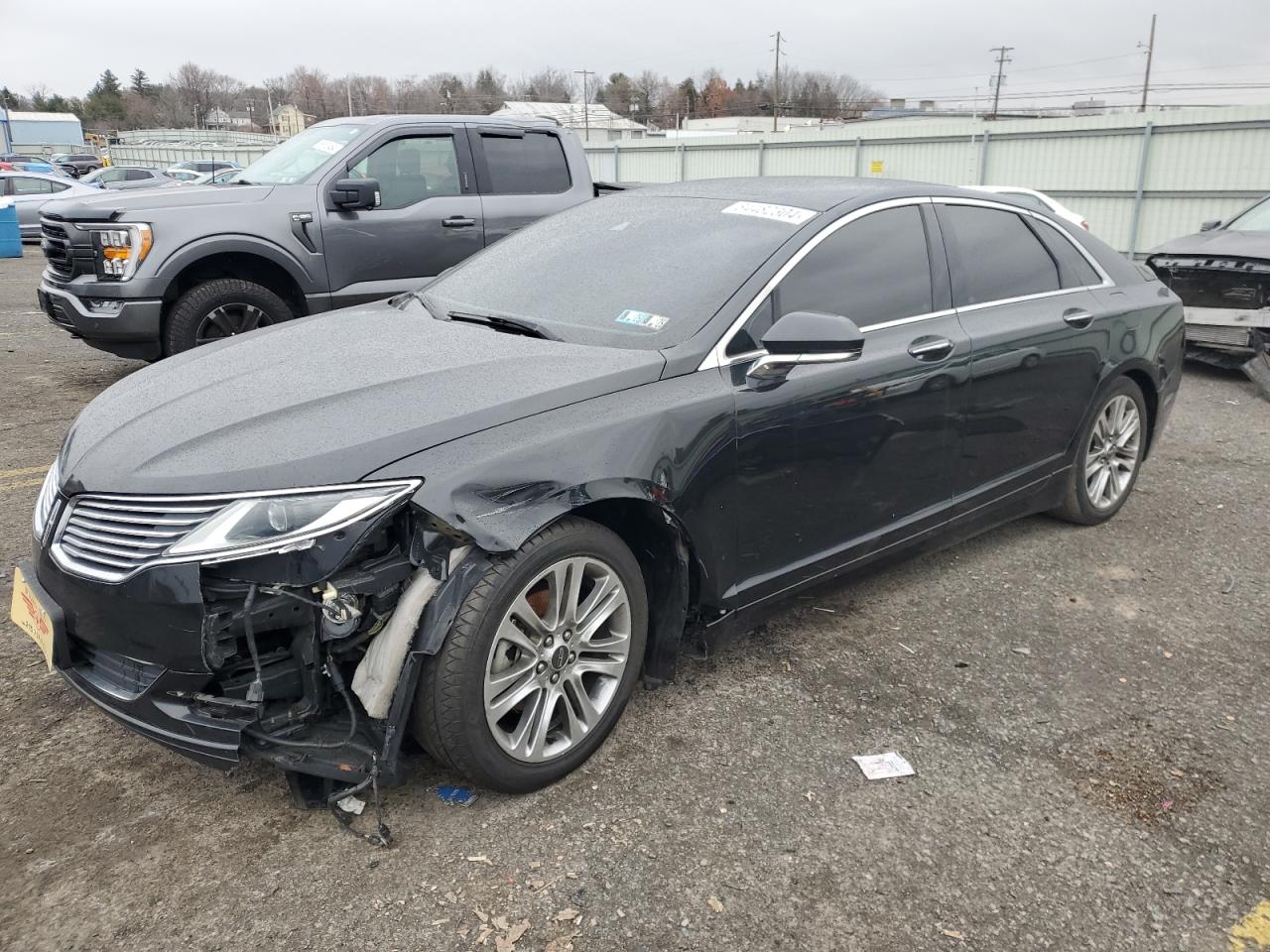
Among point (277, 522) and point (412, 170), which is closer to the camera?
point (277, 522)

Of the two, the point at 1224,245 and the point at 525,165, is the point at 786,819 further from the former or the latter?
the point at 1224,245

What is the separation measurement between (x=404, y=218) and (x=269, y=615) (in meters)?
5.44

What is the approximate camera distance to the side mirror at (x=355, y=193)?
682 centimetres

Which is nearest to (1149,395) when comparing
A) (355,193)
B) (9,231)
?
(355,193)

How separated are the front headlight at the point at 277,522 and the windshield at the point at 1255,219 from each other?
9.12 metres

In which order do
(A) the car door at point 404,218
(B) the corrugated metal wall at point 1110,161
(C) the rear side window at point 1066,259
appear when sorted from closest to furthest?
(C) the rear side window at point 1066,259 < (A) the car door at point 404,218 < (B) the corrugated metal wall at point 1110,161

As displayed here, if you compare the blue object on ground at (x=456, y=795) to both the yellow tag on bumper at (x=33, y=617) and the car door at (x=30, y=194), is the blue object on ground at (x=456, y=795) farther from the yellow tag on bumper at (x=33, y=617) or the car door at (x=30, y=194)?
the car door at (x=30, y=194)

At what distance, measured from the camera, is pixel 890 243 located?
146 inches

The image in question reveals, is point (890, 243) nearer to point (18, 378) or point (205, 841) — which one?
point (205, 841)

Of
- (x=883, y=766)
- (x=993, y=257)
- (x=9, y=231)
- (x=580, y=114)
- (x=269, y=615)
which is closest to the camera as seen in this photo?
(x=269, y=615)

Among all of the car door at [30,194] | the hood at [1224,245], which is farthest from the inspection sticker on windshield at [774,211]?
the car door at [30,194]

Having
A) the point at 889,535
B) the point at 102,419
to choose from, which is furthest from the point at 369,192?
the point at 889,535

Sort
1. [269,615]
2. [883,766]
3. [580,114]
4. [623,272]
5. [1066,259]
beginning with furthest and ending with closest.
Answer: [580,114] → [1066,259] → [623,272] → [883,766] → [269,615]

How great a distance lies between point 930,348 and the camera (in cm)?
366
